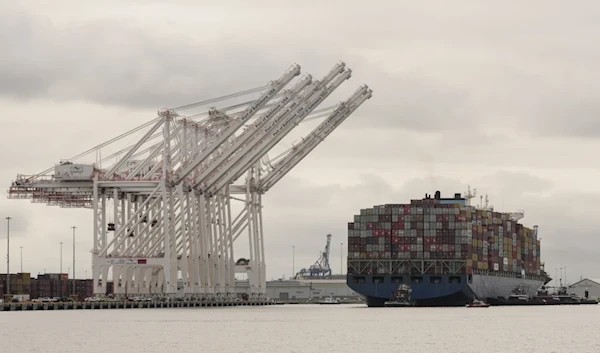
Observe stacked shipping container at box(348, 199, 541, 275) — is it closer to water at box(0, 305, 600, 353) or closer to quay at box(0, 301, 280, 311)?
quay at box(0, 301, 280, 311)

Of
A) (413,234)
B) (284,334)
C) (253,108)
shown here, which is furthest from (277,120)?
(284,334)

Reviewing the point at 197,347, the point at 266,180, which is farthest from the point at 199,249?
the point at 197,347

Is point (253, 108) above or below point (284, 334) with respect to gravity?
above

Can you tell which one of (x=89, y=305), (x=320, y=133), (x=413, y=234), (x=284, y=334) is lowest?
(x=284, y=334)

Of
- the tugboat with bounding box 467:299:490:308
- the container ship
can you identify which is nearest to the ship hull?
the container ship

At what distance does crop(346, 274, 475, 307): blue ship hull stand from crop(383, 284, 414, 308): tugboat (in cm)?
51

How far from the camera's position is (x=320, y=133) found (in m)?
122

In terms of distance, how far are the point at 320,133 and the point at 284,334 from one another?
46.8 metres

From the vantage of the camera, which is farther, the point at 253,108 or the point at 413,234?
the point at 413,234

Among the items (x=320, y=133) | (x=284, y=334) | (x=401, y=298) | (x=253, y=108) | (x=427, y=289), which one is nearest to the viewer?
(x=284, y=334)

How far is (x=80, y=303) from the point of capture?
117125 mm

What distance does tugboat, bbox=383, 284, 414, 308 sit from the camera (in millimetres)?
137250

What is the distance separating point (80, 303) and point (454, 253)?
4000 cm

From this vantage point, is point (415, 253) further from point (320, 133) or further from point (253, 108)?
point (253, 108)
